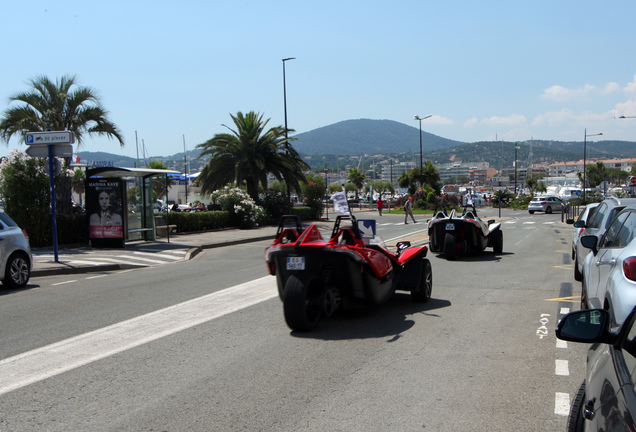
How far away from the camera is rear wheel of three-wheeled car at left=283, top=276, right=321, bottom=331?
6844mm

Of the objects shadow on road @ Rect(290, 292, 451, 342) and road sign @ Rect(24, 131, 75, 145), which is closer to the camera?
shadow on road @ Rect(290, 292, 451, 342)

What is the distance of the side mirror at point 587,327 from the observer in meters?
2.80

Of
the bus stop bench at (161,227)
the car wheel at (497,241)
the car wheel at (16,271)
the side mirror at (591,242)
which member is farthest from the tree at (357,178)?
the side mirror at (591,242)

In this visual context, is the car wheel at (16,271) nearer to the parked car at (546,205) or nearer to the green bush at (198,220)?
the green bush at (198,220)

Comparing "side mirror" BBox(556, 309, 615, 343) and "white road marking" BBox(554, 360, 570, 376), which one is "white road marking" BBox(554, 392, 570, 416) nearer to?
"white road marking" BBox(554, 360, 570, 376)

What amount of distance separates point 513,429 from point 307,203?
119 feet

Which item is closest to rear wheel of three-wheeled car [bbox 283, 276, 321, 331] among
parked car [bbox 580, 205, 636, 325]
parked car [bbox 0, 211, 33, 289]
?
parked car [bbox 580, 205, 636, 325]

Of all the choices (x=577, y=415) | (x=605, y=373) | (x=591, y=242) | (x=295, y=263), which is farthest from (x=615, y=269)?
(x=295, y=263)

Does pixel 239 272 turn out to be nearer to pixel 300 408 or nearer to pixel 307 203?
pixel 300 408

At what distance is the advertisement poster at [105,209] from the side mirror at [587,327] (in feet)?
59.9

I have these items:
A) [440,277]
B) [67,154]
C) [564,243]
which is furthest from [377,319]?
[564,243]

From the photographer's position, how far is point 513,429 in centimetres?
424

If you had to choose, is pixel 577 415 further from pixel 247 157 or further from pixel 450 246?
pixel 247 157

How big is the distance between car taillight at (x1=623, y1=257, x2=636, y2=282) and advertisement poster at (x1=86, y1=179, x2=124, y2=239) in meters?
17.1
